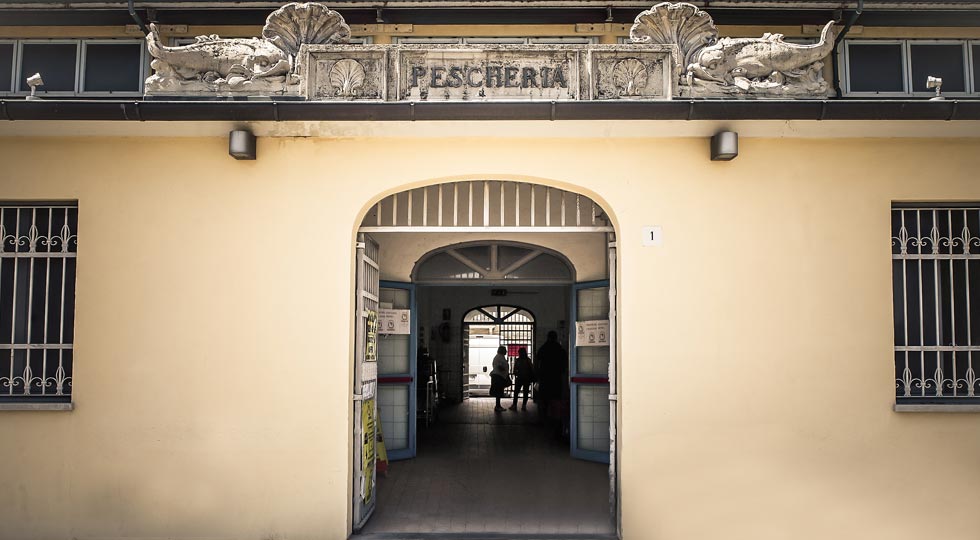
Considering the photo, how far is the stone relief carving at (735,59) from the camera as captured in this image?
661 cm

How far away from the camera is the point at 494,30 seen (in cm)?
816

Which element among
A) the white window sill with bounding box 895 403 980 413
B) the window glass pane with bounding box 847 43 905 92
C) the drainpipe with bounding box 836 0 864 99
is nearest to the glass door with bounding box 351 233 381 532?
the white window sill with bounding box 895 403 980 413

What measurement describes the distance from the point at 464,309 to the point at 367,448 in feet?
40.1

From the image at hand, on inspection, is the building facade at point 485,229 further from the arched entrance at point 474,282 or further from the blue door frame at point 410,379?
the blue door frame at point 410,379

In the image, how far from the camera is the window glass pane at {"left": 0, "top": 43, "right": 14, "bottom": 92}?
797 cm

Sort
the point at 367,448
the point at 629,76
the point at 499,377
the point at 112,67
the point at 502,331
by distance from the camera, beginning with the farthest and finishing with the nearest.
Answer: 1. the point at 502,331
2. the point at 499,377
3. the point at 112,67
4. the point at 367,448
5. the point at 629,76

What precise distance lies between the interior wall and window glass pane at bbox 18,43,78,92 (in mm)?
11858

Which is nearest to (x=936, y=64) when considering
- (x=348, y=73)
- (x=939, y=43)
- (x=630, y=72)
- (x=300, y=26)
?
(x=939, y=43)

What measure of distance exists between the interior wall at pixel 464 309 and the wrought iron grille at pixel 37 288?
1240 centimetres

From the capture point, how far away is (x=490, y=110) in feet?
20.4

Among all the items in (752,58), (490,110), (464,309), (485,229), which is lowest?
(464,309)

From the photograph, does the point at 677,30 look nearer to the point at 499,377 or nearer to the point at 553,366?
the point at 553,366

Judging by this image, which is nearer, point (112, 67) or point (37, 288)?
point (37, 288)

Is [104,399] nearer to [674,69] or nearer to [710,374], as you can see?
[710,374]
